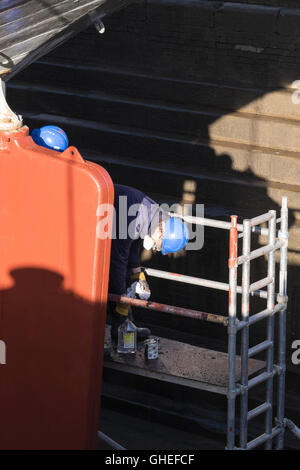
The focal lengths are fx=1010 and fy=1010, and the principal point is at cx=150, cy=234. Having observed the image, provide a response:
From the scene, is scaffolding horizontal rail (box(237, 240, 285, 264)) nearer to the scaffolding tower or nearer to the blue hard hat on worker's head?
the scaffolding tower

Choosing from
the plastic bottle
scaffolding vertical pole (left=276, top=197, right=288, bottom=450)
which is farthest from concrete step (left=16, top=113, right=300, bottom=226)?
the plastic bottle

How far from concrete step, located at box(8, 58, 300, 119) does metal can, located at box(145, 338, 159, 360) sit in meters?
3.37

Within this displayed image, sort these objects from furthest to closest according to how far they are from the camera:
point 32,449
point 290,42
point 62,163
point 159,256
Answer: point 159,256 → point 290,42 → point 32,449 → point 62,163

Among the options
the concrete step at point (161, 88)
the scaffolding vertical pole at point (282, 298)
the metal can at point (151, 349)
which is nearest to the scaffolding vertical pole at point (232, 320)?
the scaffolding vertical pole at point (282, 298)

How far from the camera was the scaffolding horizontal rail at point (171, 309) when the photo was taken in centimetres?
894

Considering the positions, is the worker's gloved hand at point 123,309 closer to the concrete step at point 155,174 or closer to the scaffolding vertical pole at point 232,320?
the scaffolding vertical pole at point 232,320

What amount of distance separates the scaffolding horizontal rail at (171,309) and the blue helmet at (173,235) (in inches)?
21.0

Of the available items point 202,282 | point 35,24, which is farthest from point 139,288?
point 35,24

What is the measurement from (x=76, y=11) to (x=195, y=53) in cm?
257

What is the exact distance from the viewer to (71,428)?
29.7ft

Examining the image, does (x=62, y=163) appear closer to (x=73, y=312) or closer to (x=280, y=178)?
(x=73, y=312)

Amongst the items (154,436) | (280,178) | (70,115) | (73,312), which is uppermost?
(70,115)

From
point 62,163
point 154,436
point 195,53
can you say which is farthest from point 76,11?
point 154,436

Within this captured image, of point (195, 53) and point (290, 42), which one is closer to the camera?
point (290, 42)
